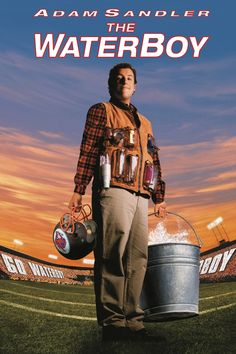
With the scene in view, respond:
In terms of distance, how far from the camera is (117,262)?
16.8ft

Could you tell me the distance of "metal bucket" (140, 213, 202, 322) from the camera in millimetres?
5570

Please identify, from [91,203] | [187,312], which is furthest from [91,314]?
[91,203]

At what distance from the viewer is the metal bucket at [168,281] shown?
5.57m

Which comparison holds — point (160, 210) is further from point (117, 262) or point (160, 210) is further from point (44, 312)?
point (44, 312)

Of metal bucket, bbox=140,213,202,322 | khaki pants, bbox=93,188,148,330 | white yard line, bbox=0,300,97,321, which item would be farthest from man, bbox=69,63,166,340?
white yard line, bbox=0,300,97,321

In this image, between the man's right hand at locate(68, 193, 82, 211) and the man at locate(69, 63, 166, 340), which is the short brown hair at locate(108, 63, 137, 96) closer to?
the man at locate(69, 63, 166, 340)

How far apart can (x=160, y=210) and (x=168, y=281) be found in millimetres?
679

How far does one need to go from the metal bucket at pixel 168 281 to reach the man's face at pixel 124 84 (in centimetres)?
136

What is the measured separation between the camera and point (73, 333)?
6117mm

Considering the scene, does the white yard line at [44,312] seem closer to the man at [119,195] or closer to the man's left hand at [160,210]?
the man's left hand at [160,210]

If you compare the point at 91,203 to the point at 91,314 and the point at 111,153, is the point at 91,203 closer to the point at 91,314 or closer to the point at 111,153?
the point at 111,153

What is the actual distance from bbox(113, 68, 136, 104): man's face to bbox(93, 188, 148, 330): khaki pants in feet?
2.89

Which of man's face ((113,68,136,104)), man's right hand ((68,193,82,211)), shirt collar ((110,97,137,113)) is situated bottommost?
man's right hand ((68,193,82,211))

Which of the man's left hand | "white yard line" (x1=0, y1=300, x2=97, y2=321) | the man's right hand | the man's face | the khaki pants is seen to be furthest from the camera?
"white yard line" (x1=0, y1=300, x2=97, y2=321)
